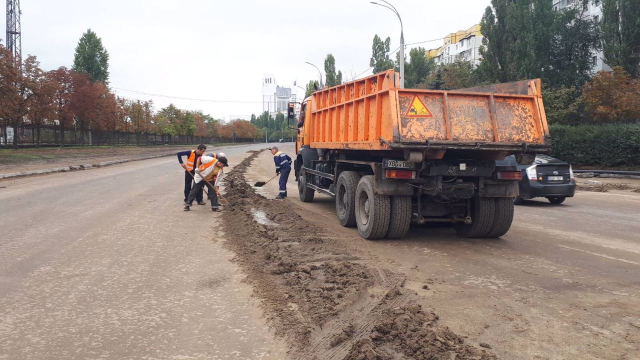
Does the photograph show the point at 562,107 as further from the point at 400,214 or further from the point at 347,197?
the point at 400,214

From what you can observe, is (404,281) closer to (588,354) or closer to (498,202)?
(588,354)

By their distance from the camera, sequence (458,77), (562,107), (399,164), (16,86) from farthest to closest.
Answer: (458,77) → (16,86) → (562,107) → (399,164)

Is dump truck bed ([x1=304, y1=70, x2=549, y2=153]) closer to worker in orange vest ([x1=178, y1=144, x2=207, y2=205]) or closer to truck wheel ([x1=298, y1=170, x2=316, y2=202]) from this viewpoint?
worker in orange vest ([x1=178, y1=144, x2=207, y2=205])

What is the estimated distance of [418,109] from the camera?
7234mm

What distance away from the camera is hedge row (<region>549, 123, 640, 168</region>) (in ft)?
78.7

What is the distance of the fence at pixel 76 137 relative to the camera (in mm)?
35944

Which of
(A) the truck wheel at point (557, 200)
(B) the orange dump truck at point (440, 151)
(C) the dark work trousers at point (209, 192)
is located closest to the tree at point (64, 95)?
(C) the dark work trousers at point (209, 192)

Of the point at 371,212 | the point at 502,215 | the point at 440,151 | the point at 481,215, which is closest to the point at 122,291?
the point at 371,212

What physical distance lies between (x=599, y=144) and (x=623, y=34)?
293 inches

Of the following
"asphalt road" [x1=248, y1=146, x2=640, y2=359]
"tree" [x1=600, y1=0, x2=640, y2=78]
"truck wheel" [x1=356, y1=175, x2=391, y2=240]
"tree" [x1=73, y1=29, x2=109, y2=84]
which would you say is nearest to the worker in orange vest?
"asphalt road" [x1=248, y1=146, x2=640, y2=359]

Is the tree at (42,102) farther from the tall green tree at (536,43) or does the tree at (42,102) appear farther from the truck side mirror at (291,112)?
the tall green tree at (536,43)

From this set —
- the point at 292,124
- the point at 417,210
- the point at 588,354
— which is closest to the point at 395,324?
the point at 588,354

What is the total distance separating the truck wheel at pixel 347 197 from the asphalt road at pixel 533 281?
24cm

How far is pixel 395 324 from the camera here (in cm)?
411
